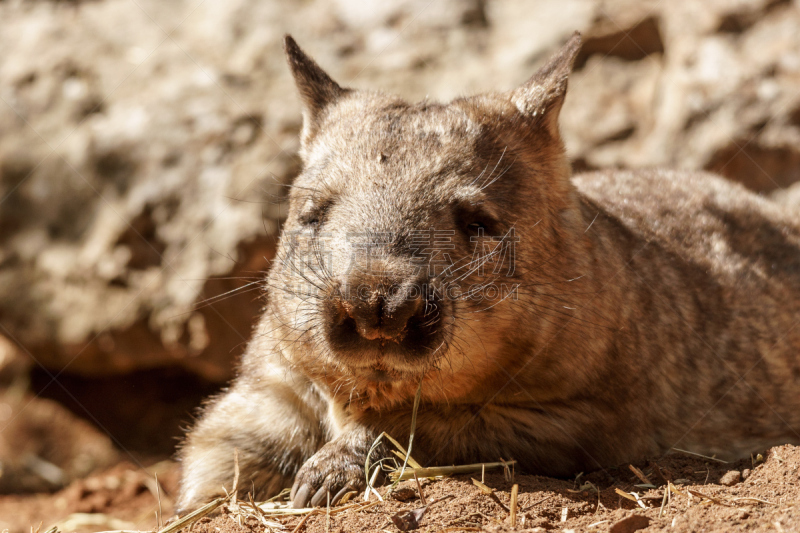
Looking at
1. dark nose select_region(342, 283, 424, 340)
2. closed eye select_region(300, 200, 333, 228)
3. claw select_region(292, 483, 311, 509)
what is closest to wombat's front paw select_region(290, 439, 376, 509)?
→ claw select_region(292, 483, 311, 509)

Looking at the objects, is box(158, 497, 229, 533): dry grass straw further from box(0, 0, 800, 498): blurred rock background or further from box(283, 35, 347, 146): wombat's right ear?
box(0, 0, 800, 498): blurred rock background

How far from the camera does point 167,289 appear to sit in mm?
7320

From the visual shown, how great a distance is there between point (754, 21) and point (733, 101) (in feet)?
2.78

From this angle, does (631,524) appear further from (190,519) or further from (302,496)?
(190,519)

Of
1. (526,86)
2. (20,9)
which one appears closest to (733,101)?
(526,86)

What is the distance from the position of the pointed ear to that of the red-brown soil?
1.98 m

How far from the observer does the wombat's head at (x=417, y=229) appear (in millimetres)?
3154

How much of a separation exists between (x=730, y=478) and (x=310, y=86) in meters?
3.21

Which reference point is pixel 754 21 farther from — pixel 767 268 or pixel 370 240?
pixel 370 240

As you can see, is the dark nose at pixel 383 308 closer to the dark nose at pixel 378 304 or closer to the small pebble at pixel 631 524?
the dark nose at pixel 378 304

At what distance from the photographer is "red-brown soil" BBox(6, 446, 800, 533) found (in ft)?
9.81

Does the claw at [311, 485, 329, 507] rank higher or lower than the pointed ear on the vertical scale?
lower

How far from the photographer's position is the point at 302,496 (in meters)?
3.61

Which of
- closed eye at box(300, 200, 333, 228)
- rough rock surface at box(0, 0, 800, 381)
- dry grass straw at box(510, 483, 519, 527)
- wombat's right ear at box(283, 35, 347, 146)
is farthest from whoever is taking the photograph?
rough rock surface at box(0, 0, 800, 381)
